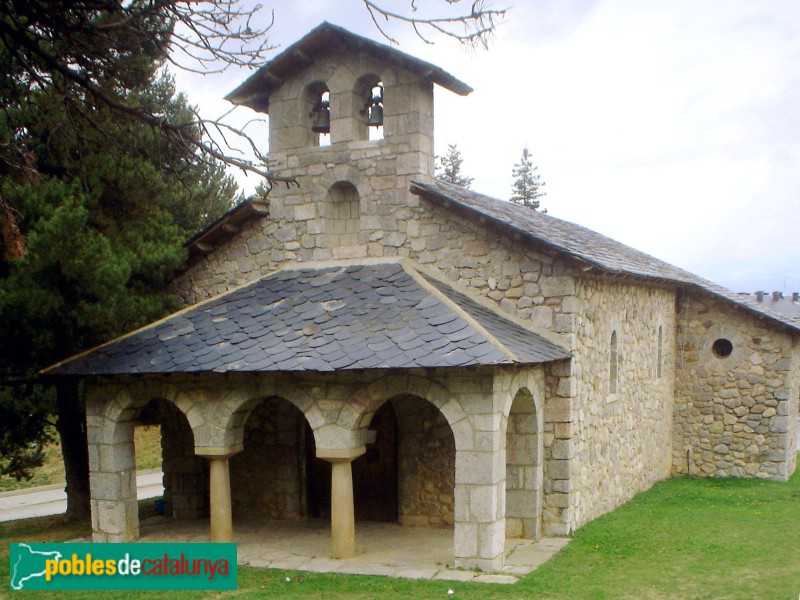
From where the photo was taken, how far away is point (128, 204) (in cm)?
1188

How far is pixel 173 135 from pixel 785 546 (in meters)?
8.49

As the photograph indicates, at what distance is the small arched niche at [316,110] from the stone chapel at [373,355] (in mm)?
32

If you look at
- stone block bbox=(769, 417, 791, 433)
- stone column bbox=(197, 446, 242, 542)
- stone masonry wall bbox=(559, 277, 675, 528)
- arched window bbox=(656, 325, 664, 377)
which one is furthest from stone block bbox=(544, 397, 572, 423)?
stone block bbox=(769, 417, 791, 433)

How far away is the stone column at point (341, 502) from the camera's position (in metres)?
9.23

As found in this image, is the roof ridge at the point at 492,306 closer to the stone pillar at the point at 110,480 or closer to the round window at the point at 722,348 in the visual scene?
the stone pillar at the point at 110,480

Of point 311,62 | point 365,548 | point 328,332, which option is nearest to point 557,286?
point 328,332

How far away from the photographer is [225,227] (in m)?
12.0

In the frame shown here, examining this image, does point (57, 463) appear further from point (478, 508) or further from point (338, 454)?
point (478, 508)

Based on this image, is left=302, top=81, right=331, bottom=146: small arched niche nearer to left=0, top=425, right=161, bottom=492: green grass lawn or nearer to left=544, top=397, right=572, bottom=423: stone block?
left=544, top=397, right=572, bottom=423: stone block

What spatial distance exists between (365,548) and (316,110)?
6206 mm

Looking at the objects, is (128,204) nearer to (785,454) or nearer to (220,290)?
(220,290)

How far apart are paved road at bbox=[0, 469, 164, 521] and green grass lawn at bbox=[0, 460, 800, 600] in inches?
241

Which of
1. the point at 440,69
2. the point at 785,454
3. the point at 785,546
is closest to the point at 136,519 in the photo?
the point at 440,69

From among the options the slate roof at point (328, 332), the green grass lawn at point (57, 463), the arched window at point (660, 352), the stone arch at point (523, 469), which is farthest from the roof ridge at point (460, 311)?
Result: the green grass lawn at point (57, 463)
